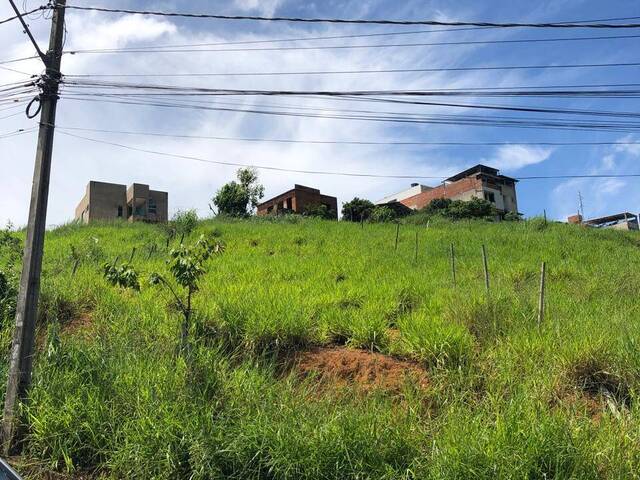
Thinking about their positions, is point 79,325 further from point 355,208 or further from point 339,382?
point 355,208

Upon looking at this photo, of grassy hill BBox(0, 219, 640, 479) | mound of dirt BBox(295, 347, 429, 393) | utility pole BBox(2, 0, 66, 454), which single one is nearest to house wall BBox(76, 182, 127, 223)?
grassy hill BBox(0, 219, 640, 479)

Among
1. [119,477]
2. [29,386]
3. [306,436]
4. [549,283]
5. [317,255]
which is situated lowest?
[119,477]

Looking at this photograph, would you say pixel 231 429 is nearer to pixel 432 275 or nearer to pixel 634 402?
pixel 634 402

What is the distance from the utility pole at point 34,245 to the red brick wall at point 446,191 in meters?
54.8

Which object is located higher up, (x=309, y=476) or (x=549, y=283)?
(x=549, y=283)

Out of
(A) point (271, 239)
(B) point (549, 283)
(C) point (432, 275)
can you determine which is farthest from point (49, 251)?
(B) point (549, 283)

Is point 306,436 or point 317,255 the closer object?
point 306,436

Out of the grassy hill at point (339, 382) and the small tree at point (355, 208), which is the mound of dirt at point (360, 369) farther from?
the small tree at point (355, 208)

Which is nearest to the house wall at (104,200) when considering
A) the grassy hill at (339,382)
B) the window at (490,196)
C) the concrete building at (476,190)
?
the concrete building at (476,190)

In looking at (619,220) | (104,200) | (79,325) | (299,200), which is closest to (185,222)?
(79,325)

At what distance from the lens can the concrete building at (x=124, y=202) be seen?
4925 cm

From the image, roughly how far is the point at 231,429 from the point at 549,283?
8.90 metres

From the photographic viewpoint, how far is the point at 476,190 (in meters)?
58.8

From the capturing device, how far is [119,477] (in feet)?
16.3
